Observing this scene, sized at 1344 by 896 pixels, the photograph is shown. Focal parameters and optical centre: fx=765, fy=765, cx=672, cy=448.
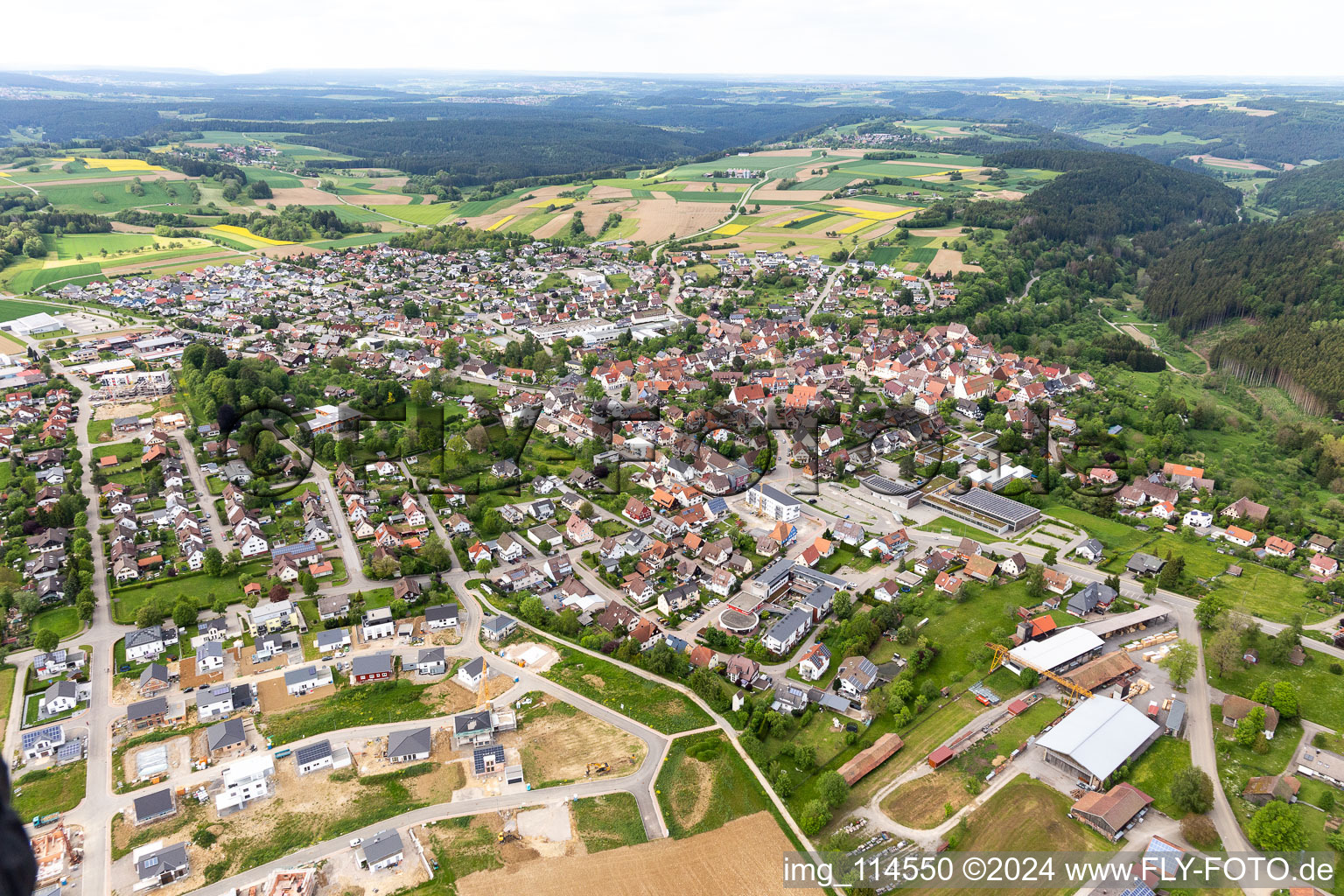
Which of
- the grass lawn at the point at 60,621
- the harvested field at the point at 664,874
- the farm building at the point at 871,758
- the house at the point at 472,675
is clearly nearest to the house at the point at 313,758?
the house at the point at 472,675

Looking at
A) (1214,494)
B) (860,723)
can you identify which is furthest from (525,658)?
(1214,494)

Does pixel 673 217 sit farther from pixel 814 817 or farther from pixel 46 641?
pixel 814 817

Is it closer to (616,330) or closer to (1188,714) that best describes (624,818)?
(1188,714)

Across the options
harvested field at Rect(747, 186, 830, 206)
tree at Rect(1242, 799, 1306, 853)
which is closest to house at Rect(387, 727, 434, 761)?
tree at Rect(1242, 799, 1306, 853)

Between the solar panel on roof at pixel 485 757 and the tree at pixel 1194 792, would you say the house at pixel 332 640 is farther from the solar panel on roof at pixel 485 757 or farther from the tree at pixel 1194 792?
the tree at pixel 1194 792

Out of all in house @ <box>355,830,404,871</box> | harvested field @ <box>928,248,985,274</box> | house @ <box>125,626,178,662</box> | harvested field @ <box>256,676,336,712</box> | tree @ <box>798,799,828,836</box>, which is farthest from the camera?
harvested field @ <box>928,248,985,274</box>

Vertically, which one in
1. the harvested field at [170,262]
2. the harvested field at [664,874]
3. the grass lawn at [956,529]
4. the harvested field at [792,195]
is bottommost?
the harvested field at [664,874]

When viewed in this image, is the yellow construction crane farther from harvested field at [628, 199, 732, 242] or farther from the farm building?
harvested field at [628, 199, 732, 242]
